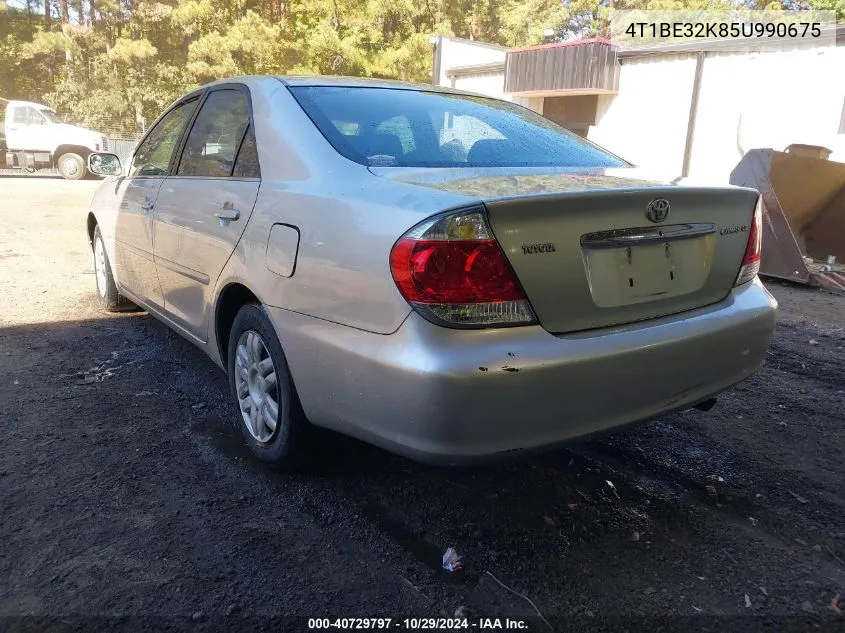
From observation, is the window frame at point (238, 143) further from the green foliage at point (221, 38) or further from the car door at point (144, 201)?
the green foliage at point (221, 38)

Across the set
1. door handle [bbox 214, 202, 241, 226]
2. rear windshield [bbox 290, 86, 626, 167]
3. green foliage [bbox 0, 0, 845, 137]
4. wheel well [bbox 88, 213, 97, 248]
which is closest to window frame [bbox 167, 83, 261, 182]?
door handle [bbox 214, 202, 241, 226]

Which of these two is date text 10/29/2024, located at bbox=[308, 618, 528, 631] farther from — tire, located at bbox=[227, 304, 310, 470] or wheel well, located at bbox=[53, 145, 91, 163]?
wheel well, located at bbox=[53, 145, 91, 163]

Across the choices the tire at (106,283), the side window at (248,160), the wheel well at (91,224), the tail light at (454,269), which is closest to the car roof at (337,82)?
the side window at (248,160)

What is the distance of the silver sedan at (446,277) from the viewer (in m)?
1.90

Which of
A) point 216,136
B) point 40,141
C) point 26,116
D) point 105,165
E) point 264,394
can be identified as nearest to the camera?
point 264,394

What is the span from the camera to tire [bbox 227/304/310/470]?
2.50 meters

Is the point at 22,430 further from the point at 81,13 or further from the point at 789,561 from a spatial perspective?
Answer: the point at 81,13

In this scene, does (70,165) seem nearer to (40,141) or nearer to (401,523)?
(40,141)

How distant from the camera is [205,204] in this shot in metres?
3.01

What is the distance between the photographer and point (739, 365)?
2459 mm

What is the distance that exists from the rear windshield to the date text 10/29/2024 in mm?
1471

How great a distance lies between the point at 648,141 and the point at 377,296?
14800 millimetres

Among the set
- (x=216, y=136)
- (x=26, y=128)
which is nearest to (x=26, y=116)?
(x=26, y=128)

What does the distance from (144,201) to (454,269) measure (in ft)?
8.57
